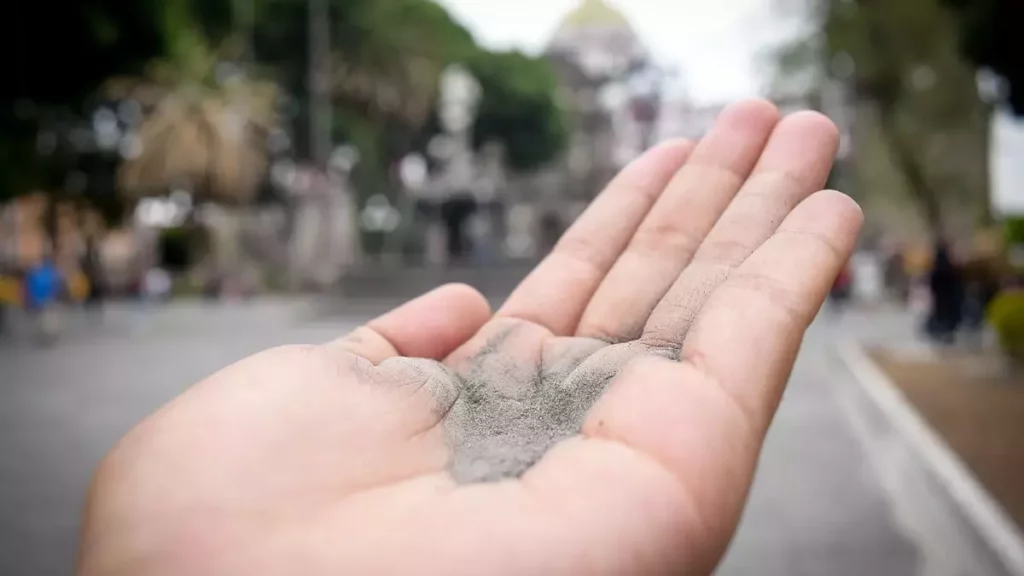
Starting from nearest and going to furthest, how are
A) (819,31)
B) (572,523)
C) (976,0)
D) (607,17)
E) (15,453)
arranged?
(572,523)
(607,17)
(819,31)
(15,453)
(976,0)

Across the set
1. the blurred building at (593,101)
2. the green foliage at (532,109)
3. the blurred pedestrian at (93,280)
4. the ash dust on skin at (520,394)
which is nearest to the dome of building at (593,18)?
the blurred building at (593,101)

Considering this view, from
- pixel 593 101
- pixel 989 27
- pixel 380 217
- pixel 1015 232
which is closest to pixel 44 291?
pixel 380 217

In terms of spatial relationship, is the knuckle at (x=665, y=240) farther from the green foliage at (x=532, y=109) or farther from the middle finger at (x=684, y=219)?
the green foliage at (x=532, y=109)

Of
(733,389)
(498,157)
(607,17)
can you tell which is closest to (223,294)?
(498,157)

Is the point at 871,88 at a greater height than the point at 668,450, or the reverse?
the point at 871,88

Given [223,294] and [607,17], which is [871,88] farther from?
[223,294]

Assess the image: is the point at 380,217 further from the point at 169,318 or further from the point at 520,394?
the point at 169,318

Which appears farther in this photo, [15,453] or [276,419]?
[15,453]
